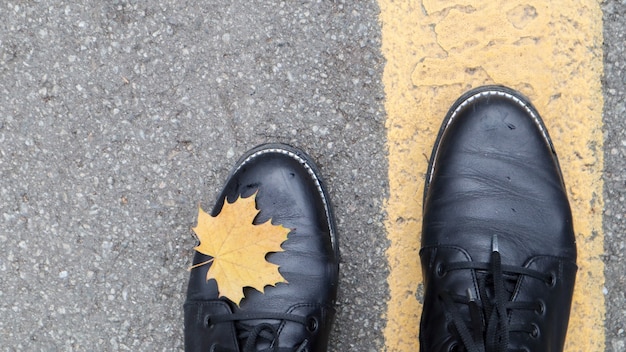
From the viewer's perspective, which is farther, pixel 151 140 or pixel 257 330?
pixel 151 140

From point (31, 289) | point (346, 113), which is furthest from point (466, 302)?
point (31, 289)

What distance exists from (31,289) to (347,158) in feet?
4.05

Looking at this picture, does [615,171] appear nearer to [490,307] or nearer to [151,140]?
[490,307]

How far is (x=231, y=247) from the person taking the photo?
6.44ft

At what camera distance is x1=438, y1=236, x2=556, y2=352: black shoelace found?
1858mm

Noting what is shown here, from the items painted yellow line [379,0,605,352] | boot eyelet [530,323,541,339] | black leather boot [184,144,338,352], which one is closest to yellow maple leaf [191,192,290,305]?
black leather boot [184,144,338,352]

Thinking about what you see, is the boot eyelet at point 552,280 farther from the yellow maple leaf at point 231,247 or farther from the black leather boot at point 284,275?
the yellow maple leaf at point 231,247

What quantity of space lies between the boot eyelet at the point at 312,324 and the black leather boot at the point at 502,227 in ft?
1.15

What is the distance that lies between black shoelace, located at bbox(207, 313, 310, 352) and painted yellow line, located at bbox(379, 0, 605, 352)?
0.53 m

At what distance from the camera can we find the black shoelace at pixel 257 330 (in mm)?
1974

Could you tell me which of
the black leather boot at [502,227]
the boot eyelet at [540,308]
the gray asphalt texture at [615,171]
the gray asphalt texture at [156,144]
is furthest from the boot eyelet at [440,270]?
the gray asphalt texture at [615,171]

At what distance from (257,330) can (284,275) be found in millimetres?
200

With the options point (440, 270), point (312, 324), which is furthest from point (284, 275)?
point (440, 270)

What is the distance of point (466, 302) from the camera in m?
1.91
